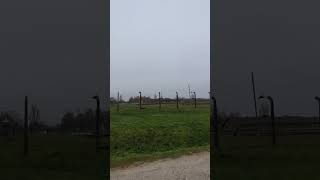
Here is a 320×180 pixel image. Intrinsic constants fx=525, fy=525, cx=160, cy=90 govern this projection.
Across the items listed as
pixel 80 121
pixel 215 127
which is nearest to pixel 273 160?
pixel 215 127

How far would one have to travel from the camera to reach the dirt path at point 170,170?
9695 mm

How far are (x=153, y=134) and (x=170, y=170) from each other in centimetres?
561

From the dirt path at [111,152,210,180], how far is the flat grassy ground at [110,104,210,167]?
90 centimetres

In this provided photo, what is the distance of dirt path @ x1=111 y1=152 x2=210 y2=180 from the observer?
9.70 metres

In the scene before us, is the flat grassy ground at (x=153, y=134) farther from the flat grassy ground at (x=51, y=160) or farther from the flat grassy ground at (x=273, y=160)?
the flat grassy ground at (x=273, y=160)

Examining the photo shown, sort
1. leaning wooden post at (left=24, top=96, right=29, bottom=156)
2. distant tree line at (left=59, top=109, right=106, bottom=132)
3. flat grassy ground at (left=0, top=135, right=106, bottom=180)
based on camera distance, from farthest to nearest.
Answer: distant tree line at (left=59, top=109, right=106, bottom=132), leaning wooden post at (left=24, top=96, right=29, bottom=156), flat grassy ground at (left=0, top=135, right=106, bottom=180)

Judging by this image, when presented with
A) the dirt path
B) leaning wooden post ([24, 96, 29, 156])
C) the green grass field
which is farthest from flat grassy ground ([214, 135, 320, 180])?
leaning wooden post ([24, 96, 29, 156])

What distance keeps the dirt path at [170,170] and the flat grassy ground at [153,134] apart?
2.94 feet

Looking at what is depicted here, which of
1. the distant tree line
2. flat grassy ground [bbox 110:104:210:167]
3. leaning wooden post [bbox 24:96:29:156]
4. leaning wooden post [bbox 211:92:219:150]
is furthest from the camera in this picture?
flat grassy ground [bbox 110:104:210:167]

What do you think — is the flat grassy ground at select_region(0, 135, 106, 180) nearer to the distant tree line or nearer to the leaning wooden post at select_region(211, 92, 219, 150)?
the distant tree line

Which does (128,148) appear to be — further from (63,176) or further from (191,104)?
(191,104)

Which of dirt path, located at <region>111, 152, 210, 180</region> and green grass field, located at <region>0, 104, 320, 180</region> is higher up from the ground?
green grass field, located at <region>0, 104, 320, 180</region>

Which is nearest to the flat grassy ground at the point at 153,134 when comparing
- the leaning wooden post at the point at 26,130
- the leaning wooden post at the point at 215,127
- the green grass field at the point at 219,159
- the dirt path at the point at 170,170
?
the dirt path at the point at 170,170

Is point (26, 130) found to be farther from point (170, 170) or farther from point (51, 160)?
point (170, 170)
